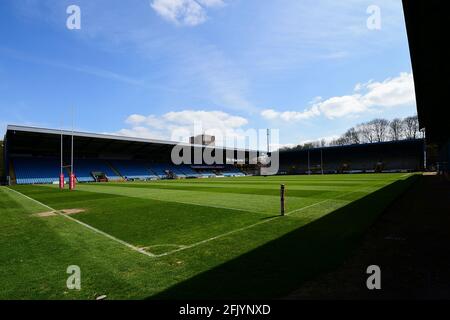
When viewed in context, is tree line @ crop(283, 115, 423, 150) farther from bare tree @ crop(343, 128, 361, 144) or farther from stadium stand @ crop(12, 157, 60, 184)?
stadium stand @ crop(12, 157, 60, 184)

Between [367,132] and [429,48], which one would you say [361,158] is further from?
[429,48]

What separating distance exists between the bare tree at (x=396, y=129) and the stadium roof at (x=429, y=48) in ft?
292

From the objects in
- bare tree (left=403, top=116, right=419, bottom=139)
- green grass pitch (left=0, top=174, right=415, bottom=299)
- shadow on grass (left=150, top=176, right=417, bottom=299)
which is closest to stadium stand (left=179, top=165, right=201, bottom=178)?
green grass pitch (left=0, top=174, right=415, bottom=299)

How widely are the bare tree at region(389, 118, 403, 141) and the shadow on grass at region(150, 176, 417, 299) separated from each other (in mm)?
104570

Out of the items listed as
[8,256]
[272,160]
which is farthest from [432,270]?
[272,160]

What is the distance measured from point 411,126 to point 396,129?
15.5 ft

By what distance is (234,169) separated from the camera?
92062mm

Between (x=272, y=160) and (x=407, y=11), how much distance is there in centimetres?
9943

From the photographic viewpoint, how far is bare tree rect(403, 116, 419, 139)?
9244cm

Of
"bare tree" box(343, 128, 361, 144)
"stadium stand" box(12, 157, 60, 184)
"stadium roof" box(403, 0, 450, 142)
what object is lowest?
"stadium stand" box(12, 157, 60, 184)

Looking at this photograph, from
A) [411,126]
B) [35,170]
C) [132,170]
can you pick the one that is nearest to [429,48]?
[35,170]

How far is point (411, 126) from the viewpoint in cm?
9344

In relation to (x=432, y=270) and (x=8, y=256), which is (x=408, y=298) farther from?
(x=8, y=256)

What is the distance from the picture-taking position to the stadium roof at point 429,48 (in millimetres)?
7469
